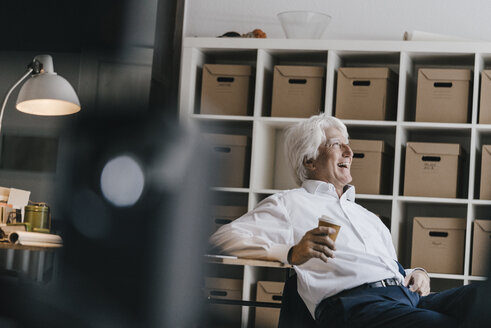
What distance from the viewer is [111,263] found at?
0.19 m

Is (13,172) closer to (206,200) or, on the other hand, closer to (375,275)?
(206,200)

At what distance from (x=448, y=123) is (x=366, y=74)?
440mm

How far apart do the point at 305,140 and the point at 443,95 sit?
45.4 inches

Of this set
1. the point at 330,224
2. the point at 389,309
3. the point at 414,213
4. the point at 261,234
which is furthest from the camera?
the point at 414,213

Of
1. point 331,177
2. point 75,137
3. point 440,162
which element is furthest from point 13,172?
point 440,162

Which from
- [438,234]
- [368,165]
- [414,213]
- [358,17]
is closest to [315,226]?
[368,165]

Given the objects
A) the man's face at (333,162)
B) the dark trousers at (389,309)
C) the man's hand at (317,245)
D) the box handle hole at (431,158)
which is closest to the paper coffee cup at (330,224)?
the man's hand at (317,245)

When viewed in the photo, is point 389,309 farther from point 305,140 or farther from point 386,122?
point 386,122

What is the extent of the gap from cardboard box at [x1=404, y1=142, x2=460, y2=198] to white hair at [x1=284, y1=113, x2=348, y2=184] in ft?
3.01

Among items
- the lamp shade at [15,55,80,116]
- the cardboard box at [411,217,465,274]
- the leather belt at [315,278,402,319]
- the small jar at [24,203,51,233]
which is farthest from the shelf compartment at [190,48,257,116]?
the small jar at [24,203,51,233]

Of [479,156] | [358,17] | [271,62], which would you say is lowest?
[479,156]

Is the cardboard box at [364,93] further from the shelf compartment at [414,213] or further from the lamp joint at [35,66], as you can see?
the lamp joint at [35,66]

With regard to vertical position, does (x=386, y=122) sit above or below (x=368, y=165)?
above

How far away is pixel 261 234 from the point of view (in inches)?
67.2
